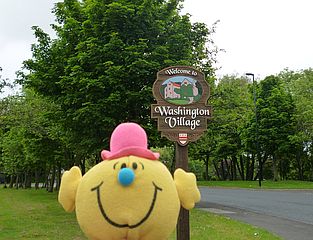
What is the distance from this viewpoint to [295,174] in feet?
158

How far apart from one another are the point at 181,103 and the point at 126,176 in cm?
363

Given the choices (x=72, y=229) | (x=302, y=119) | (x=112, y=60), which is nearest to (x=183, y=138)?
(x=72, y=229)

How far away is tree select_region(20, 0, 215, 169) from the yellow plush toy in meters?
8.85

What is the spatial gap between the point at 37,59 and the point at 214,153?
101 ft

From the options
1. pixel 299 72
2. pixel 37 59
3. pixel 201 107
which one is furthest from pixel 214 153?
pixel 201 107

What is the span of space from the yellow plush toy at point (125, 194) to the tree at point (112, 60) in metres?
8.85

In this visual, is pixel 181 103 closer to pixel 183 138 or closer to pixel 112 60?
pixel 183 138

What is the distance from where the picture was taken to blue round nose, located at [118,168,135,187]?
3334 mm

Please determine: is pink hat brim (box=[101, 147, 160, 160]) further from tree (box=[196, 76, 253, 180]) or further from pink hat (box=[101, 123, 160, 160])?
tree (box=[196, 76, 253, 180])

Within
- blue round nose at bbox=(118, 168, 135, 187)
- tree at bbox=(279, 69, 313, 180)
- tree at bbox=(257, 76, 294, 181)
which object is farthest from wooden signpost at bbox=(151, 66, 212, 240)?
tree at bbox=(257, 76, 294, 181)

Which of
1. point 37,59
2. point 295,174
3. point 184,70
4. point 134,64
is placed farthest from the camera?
point 295,174

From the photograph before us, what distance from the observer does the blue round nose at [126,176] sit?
3.33 m

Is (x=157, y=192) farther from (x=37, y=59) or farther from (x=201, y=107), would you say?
(x=37, y=59)

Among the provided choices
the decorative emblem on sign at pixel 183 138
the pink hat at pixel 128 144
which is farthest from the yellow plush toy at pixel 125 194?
the decorative emblem on sign at pixel 183 138
